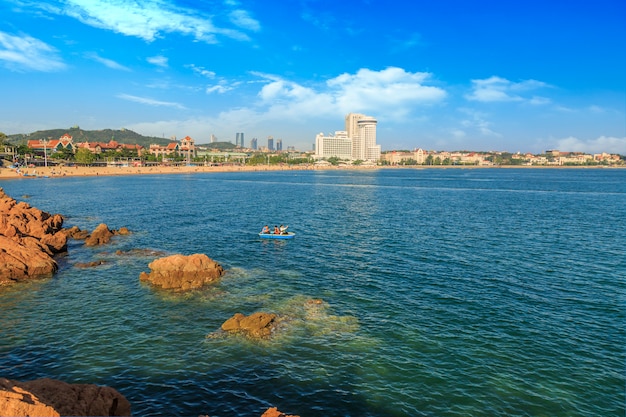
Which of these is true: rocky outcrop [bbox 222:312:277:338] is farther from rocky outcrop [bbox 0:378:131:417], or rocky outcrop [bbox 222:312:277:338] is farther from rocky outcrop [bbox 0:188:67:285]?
rocky outcrop [bbox 0:188:67:285]

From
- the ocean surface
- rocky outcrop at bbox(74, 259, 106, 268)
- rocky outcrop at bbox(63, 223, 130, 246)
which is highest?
rocky outcrop at bbox(63, 223, 130, 246)

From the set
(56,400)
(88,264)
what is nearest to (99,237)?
(88,264)

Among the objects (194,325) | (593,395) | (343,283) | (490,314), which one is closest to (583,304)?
(490,314)

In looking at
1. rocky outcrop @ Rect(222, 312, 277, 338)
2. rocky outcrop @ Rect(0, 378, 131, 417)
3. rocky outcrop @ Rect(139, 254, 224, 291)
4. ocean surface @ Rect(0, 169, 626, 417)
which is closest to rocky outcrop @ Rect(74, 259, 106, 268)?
ocean surface @ Rect(0, 169, 626, 417)

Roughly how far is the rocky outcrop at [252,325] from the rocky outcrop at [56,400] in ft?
37.4

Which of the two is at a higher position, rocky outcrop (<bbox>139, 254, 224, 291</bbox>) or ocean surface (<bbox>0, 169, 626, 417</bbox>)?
rocky outcrop (<bbox>139, 254, 224, 291</bbox>)

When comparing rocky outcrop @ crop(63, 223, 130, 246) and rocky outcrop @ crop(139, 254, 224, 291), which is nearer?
rocky outcrop @ crop(139, 254, 224, 291)

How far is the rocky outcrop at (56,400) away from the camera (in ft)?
37.0

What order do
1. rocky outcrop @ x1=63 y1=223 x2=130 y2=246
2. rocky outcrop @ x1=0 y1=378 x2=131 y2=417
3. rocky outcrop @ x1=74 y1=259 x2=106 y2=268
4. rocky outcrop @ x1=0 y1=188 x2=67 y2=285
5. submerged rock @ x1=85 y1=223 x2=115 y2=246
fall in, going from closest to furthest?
1. rocky outcrop @ x1=0 y1=378 x2=131 y2=417
2. rocky outcrop @ x1=0 y1=188 x2=67 y2=285
3. rocky outcrop @ x1=74 y1=259 x2=106 y2=268
4. submerged rock @ x1=85 y1=223 x2=115 y2=246
5. rocky outcrop @ x1=63 y1=223 x2=130 y2=246

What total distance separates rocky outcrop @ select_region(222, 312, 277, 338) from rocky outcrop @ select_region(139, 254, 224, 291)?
9.53 meters

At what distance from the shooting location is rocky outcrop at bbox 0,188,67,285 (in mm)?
36719

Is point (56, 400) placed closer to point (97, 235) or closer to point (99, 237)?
point (99, 237)

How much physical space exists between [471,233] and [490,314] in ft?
114

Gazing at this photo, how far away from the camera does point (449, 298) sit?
1321 inches
